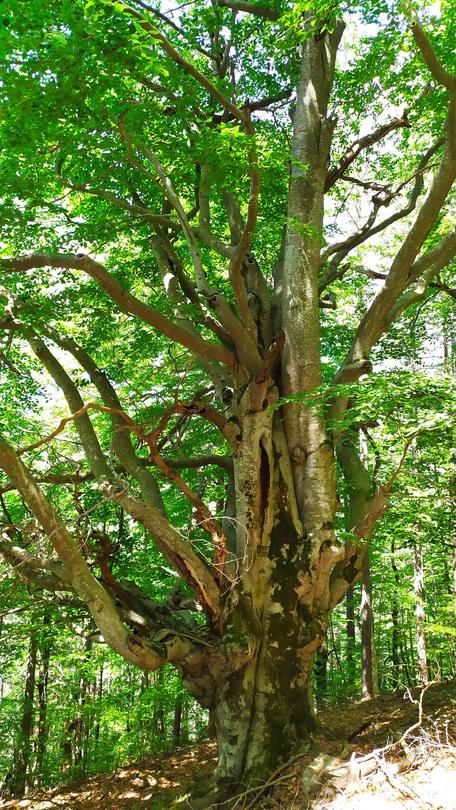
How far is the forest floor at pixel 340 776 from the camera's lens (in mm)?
3158

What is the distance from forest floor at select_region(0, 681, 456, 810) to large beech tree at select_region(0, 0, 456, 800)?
52cm

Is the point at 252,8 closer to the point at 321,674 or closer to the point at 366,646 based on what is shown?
the point at 366,646

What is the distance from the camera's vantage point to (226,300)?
18.9 ft

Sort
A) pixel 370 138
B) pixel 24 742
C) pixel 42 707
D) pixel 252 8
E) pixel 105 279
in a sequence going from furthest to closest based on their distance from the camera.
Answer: pixel 42 707, pixel 24 742, pixel 370 138, pixel 252 8, pixel 105 279

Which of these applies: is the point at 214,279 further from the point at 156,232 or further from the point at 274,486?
the point at 274,486

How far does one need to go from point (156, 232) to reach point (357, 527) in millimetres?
4322

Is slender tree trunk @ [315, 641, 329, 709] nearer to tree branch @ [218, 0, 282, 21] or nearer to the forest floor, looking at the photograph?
the forest floor

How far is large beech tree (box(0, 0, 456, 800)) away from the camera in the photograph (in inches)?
171

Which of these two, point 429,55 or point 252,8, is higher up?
point 252,8

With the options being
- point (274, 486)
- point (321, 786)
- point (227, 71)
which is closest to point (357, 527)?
point (274, 486)

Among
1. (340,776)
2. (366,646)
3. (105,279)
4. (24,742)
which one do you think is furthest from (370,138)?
(24,742)

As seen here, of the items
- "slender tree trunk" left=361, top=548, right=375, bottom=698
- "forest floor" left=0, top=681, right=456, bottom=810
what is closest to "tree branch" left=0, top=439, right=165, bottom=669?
"forest floor" left=0, top=681, right=456, bottom=810

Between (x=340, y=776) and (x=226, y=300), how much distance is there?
4.35 metres

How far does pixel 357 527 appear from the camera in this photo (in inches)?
220
